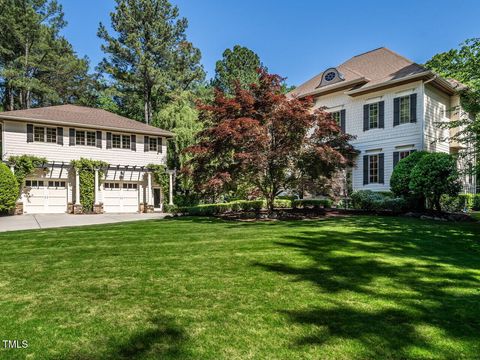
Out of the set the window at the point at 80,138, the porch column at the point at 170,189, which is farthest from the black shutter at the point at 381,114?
the window at the point at 80,138

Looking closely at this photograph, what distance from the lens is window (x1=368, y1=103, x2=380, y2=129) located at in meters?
17.6

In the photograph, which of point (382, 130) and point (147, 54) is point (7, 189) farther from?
point (382, 130)

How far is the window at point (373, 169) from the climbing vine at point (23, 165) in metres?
17.2

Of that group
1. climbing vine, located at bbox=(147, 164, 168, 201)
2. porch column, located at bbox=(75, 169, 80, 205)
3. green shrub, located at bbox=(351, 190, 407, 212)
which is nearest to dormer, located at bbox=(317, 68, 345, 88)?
green shrub, located at bbox=(351, 190, 407, 212)

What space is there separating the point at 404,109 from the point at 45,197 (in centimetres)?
1917

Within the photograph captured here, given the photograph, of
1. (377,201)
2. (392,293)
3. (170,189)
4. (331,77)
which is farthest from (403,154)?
(392,293)

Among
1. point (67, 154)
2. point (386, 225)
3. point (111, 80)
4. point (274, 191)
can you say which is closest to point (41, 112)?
point (67, 154)

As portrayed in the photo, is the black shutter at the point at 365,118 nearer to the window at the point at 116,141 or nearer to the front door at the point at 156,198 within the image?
the front door at the point at 156,198

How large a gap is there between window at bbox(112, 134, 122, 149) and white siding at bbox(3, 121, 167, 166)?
0.27m

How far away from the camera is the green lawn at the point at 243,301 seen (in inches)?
102

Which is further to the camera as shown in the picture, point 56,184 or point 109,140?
point 109,140

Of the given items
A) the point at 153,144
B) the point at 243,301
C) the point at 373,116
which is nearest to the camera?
the point at 243,301

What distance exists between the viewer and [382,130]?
17281mm

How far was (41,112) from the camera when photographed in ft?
64.8
